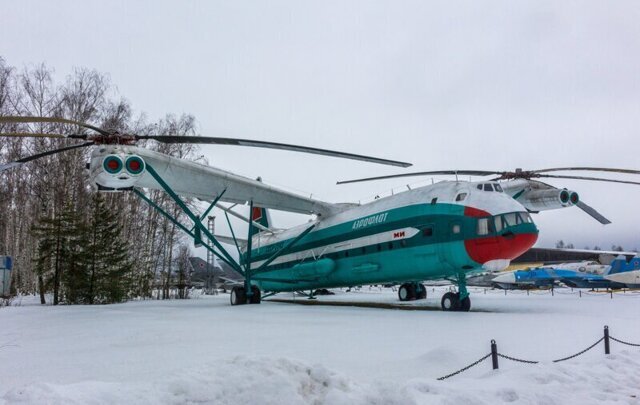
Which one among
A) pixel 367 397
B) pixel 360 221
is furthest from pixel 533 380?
pixel 360 221

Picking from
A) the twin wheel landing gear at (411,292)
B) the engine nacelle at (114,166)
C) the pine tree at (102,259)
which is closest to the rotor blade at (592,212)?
the twin wheel landing gear at (411,292)

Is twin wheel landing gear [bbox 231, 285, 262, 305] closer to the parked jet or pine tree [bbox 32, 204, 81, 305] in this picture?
pine tree [bbox 32, 204, 81, 305]

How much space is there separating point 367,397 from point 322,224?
16.6 m

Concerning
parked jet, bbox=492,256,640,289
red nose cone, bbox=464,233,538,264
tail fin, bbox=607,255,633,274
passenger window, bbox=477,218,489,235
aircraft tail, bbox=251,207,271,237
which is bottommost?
parked jet, bbox=492,256,640,289

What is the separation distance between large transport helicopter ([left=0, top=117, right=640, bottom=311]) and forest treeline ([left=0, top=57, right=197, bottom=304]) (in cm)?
617

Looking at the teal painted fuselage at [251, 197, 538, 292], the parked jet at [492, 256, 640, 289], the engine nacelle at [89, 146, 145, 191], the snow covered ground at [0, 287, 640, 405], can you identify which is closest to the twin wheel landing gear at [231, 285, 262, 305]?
the teal painted fuselage at [251, 197, 538, 292]

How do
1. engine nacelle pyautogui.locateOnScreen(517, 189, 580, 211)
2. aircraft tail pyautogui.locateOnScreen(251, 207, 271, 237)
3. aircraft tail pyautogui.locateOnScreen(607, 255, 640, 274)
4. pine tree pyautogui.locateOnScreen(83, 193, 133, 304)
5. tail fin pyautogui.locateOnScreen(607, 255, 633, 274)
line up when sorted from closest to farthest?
engine nacelle pyautogui.locateOnScreen(517, 189, 580, 211), pine tree pyautogui.locateOnScreen(83, 193, 133, 304), aircraft tail pyautogui.locateOnScreen(607, 255, 640, 274), aircraft tail pyautogui.locateOnScreen(251, 207, 271, 237), tail fin pyautogui.locateOnScreen(607, 255, 633, 274)

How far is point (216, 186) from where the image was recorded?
1914cm

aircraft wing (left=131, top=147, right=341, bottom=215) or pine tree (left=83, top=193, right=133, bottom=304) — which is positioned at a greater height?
aircraft wing (left=131, top=147, right=341, bottom=215)

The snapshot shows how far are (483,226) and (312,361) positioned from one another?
897 cm

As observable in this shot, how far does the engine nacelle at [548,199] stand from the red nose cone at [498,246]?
462 cm

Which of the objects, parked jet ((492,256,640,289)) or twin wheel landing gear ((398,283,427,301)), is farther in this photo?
parked jet ((492,256,640,289))

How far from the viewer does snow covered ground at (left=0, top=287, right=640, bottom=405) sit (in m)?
4.34

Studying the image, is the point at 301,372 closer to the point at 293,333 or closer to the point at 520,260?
the point at 293,333
